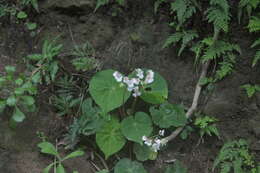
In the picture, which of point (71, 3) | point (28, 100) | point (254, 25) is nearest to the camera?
point (28, 100)

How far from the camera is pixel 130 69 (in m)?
3.75

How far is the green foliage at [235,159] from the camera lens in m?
3.13

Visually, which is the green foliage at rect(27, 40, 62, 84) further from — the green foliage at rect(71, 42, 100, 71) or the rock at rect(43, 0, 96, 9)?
the rock at rect(43, 0, 96, 9)

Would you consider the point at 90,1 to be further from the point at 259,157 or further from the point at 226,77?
the point at 259,157

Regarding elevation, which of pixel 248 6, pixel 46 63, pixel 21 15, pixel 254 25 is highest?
pixel 248 6

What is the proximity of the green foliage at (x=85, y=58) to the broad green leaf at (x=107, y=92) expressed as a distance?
31cm

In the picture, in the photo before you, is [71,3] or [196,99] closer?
[196,99]

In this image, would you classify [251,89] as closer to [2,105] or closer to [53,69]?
[53,69]

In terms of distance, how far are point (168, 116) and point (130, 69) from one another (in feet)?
2.41

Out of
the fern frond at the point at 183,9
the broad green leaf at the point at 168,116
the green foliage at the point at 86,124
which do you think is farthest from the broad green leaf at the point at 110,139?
the fern frond at the point at 183,9

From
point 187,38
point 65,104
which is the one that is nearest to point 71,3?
point 65,104

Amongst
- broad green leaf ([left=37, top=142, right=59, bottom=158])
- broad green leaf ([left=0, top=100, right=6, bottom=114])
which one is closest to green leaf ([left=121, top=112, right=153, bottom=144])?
broad green leaf ([left=37, top=142, right=59, bottom=158])

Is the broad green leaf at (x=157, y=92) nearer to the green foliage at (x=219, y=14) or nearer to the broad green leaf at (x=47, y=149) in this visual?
the green foliage at (x=219, y=14)

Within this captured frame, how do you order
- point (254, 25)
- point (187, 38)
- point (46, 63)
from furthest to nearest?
point (46, 63) → point (187, 38) → point (254, 25)
